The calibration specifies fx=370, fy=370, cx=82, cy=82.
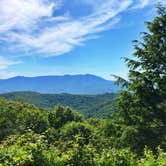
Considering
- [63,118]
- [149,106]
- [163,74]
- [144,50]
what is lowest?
[63,118]

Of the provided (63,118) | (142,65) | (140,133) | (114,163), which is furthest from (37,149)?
(63,118)

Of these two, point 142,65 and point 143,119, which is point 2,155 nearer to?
point 143,119

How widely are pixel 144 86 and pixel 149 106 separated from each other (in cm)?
129

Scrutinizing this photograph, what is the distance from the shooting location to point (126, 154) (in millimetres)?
8938

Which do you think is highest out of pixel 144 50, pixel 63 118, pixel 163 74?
pixel 144 50

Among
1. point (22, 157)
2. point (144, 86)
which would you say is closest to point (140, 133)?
point (144, 86)

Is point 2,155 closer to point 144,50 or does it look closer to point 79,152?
point 79,152

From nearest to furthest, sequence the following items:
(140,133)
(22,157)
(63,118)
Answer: (22,157) < (140,133) < (63,118)

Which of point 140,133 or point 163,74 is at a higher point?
point 163,74

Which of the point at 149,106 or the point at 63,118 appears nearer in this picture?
the point at 149,106

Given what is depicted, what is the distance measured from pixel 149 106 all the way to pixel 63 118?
73010 millimetres

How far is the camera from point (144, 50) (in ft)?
78.0

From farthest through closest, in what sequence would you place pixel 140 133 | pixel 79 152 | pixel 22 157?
pixel 140 133
pixel 79 152
pixel 22 157

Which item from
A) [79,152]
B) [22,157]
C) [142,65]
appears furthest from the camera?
[142,65]
